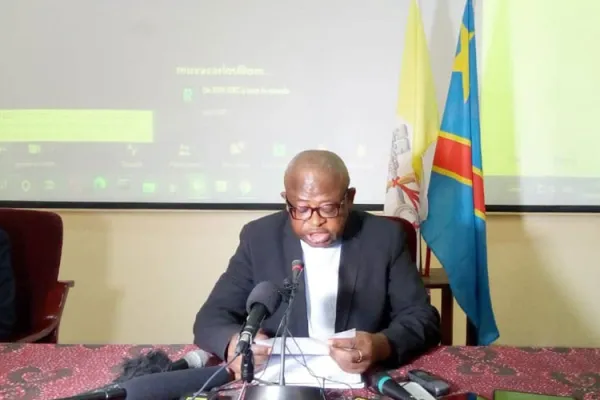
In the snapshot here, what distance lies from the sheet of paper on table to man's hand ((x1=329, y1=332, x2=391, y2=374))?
0.6 inches

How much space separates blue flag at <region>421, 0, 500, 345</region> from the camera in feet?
8.66

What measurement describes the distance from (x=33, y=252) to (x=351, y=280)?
139 centimetres

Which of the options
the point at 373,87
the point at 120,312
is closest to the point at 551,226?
the point at 373,87

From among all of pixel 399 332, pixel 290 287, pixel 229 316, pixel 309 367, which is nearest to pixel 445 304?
pixel 399 332

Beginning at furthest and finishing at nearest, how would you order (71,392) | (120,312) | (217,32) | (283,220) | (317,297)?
(120,312) < (217,32) < (283,220) < (317,297) < (71,392)

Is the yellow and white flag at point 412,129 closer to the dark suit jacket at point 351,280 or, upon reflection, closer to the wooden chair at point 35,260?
the dark suit jacket at point 351,280

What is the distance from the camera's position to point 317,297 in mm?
1734

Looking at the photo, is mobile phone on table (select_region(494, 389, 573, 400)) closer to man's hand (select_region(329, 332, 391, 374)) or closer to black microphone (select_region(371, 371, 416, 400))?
black microphone (select_region(371, 371, 416, 400))

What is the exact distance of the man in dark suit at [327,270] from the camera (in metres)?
1.63

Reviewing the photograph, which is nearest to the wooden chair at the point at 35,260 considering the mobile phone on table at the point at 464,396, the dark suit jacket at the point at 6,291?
the dark suit jacket at the point at 6,291

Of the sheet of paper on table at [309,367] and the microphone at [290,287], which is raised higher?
the microphone at [290,287]

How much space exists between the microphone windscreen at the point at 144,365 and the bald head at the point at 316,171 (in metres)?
0.57

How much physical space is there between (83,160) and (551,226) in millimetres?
2375

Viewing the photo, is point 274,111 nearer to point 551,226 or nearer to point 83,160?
point 83,160
